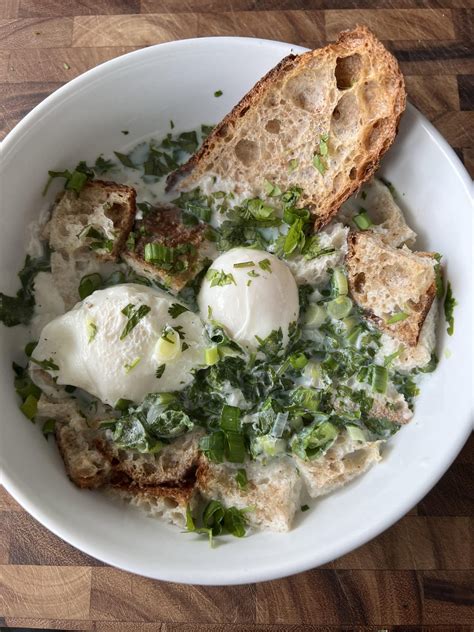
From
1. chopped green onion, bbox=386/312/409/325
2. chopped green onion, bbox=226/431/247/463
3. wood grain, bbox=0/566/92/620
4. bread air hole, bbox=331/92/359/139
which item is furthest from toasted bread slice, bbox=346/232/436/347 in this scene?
wood grain, bbox=0/566/92/620

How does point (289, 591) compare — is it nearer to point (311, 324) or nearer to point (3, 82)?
point (311, 324)

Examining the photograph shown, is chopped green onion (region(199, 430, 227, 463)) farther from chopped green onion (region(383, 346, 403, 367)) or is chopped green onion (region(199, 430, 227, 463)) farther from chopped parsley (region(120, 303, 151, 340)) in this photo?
chopped green onion (region(383, 346, 403, 367))

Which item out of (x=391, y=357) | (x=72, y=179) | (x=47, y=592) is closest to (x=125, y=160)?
(x=72, y=179)

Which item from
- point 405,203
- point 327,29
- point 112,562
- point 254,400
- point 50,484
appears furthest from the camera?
Answer: point 327,29

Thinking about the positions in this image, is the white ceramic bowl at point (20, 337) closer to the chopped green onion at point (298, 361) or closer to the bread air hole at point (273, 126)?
the bread air hole at point (273, 126)

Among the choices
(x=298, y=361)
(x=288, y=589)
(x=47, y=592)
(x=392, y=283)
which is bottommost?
(x=288, y=589)

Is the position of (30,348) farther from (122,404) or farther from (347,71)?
(347,71)

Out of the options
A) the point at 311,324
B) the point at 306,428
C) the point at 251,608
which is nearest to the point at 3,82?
the point at 311,324
